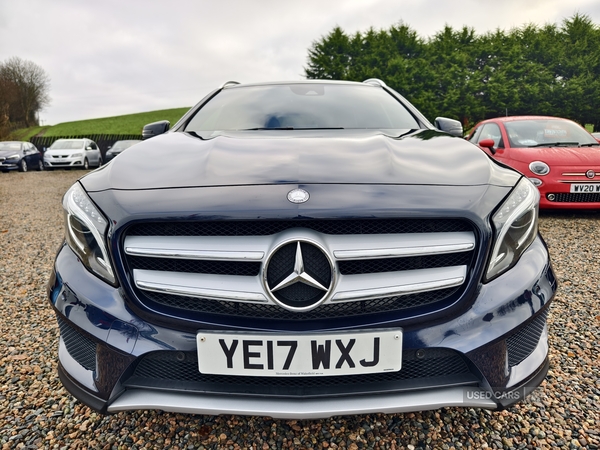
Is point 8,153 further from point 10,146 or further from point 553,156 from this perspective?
point 553,156

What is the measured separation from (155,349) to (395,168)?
993 millimetres

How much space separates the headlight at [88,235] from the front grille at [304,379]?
0.31m

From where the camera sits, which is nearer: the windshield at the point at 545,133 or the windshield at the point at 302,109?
the windshield at the point at 302,109

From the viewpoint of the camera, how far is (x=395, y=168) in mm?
1534

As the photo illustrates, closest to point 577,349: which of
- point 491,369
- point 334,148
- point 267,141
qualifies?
point 491,369

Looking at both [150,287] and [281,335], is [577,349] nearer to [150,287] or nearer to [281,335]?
[281,335]

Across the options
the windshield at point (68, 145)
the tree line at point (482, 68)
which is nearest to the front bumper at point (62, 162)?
the windshield at point (68, 145)

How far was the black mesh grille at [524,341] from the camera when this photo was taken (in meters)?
1.37

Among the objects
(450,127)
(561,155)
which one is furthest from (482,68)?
(450,127)

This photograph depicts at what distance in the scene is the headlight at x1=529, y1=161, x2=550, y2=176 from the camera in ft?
18.5

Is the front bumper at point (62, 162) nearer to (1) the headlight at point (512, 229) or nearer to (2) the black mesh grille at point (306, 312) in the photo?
(2) the black mesh grille at point (306, 312)

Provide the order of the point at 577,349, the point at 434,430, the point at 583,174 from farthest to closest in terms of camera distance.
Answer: the point at 583,174 → the point at 577,349 → the point at 434,430

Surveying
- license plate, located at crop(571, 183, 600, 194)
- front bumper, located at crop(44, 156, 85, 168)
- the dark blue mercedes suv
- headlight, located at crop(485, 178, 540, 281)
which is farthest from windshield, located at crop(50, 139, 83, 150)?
headlight, located at crop(485, 178, 540, 281)

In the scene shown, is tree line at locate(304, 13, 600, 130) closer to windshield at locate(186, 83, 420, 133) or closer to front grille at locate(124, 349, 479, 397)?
windshield at locate(186, 83, 420, 133)
